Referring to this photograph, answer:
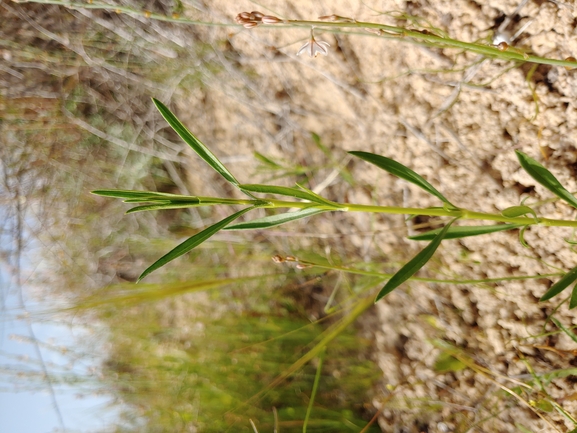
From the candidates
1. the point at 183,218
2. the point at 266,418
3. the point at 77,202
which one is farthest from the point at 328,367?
the point at 77,202

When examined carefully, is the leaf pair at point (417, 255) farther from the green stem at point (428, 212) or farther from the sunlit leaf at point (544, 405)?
the sunlit leaf at point (544, 405)

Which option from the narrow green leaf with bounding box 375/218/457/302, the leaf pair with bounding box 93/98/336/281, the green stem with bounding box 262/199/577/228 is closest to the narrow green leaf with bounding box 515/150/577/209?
the green stem with bounding box 262/199/577/228

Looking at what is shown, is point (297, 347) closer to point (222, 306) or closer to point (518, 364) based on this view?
point (222, 306)

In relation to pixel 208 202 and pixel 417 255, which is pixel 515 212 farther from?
pixel 208 202

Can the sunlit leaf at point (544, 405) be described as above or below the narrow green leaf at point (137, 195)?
below

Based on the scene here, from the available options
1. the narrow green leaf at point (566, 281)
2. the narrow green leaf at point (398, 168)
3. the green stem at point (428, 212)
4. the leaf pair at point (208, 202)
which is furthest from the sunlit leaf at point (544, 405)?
the leaf pair at point (208, 202)

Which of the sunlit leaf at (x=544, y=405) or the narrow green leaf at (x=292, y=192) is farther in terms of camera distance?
the sunlit leaf at (x=544, y=405)

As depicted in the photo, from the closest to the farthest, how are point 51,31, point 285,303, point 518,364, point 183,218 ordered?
point 518,364 → point 51,31 → point 285,303 → point 183,218

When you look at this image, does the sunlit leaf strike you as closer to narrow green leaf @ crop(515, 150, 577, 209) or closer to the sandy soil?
the sandy soil

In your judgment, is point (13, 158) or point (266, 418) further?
point (13, 158)
